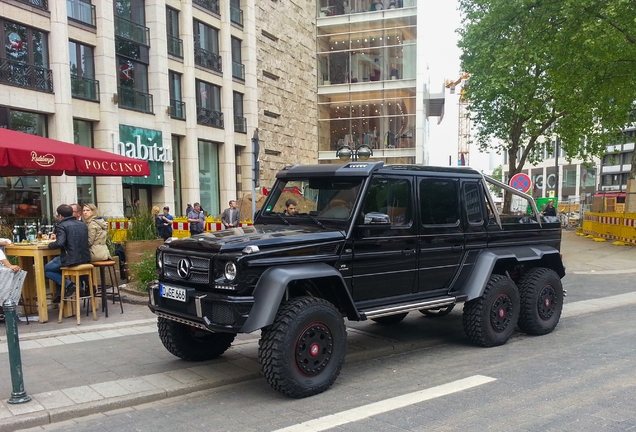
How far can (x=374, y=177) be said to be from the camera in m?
5.59

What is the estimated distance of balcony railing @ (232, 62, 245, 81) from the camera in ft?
98.3

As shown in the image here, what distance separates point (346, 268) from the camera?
526 centimetres

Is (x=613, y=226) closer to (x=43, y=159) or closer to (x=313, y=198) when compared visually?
(x=313, y=198)

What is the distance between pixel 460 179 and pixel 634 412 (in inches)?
120

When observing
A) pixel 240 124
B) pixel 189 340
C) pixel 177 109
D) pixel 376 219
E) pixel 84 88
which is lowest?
pixel 189 340

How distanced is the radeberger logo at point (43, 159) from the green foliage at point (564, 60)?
50.4 feet

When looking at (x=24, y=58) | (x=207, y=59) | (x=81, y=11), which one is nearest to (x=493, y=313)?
(x=24, y=58)

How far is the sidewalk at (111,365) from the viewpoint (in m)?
4.63

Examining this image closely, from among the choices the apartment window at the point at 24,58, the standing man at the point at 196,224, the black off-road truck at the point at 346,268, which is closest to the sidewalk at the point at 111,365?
the black off-road truck at the point at 346,268

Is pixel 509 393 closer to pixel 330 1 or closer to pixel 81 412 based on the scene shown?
pixel 81 412

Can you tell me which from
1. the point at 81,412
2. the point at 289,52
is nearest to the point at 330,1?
the point at 289,52

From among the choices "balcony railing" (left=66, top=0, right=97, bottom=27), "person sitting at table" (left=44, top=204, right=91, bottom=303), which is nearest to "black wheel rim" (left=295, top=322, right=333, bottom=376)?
"person sitting at table" (left=44, top=204, right=91, bottom=303)

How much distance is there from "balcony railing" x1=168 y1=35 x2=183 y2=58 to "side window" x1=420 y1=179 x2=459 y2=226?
22.0 m

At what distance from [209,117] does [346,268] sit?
24042mm
